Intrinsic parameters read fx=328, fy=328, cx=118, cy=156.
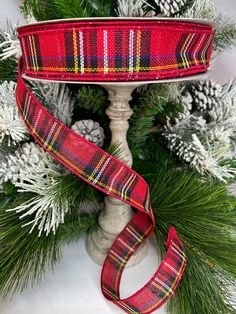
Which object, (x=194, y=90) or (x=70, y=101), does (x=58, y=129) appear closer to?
(x=70, y=101)

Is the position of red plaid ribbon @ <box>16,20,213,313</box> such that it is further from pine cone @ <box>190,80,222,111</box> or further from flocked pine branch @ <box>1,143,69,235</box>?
pine cone @ <box>190,80,222,111</box>

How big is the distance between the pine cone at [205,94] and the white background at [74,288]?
0.25 meters

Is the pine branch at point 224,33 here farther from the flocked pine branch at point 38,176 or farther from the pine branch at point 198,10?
the flocked pine branch at point 38,176

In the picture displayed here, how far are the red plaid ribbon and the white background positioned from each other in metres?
0.02

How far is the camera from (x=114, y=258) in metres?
0.48

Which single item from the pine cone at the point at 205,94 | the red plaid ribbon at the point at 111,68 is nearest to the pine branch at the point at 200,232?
the red plaid ribbon at the point at 111,68

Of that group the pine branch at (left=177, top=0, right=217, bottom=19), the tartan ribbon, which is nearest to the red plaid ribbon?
the tartan ribbon

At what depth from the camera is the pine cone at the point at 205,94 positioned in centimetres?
53

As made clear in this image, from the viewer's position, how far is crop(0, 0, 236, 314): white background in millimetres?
441

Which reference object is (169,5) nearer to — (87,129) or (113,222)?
(87,129)

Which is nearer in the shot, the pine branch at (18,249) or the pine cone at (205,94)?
the pine branch at (18,249)

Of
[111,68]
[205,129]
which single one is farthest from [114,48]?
[205,129]

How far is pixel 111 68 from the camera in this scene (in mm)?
321


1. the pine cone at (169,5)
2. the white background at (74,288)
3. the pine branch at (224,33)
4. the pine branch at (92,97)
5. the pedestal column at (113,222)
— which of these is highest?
the pine cone at (169,5)
